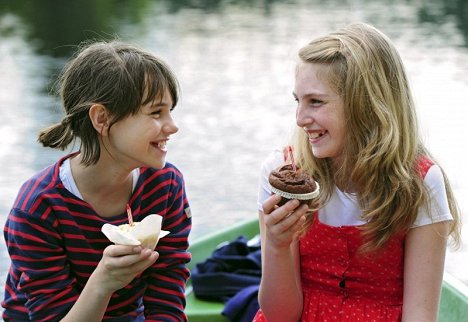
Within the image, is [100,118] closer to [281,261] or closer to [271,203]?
[271,203]

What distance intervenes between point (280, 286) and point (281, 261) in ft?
0.29

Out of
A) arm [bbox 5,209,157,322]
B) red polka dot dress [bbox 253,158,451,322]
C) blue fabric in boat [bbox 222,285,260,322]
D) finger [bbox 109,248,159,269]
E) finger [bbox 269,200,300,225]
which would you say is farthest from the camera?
blue fabric in boat [bbox 222,285,260,322]

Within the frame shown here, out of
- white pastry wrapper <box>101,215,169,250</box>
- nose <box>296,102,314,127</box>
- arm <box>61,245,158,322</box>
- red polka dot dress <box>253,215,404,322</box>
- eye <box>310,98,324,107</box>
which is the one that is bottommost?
red polka dot dress <box>253,215,404,322</box>

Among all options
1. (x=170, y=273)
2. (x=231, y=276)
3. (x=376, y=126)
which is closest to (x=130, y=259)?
(x=170, y=273)

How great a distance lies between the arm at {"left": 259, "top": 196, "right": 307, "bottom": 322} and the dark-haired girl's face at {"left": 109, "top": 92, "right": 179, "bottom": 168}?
353mm

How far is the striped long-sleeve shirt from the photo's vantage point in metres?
2.67

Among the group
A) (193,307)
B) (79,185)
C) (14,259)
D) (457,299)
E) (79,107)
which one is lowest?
(193,307)

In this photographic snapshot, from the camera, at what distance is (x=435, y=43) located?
579 inches

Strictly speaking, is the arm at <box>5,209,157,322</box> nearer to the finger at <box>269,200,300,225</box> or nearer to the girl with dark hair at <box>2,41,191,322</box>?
the girl with dark hair at <box>2,41,191,322</box>

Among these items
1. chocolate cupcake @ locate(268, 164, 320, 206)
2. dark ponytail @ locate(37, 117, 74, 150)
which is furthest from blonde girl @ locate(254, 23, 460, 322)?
dark ponytail @ locate(37, 117, 74, 150)

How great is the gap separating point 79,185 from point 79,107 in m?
0.23

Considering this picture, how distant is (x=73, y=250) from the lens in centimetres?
271

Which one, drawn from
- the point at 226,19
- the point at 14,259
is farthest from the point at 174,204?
the point at 226,19

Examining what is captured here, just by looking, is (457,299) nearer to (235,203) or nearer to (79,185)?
(79,185)
